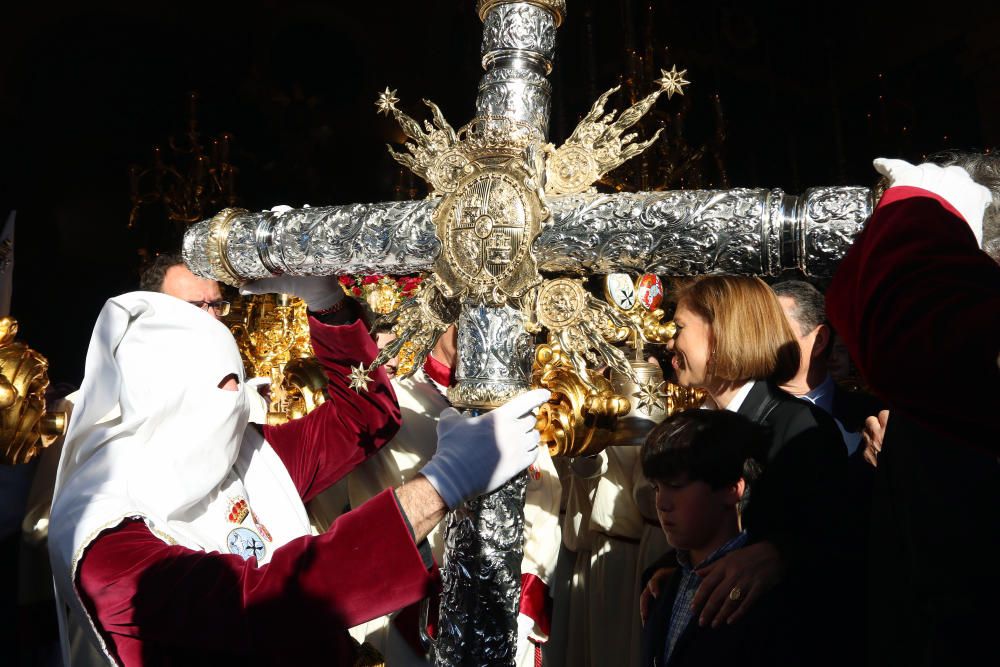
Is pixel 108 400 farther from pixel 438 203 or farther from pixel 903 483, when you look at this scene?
pixel 903 483

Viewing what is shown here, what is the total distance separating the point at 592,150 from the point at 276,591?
1182 millimetres

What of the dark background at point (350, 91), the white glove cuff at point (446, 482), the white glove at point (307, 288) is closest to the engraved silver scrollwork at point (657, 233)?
the white glove cuff at point (446, 482)

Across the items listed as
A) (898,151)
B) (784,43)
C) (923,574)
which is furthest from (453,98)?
(923,574)

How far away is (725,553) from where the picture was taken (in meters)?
2.03

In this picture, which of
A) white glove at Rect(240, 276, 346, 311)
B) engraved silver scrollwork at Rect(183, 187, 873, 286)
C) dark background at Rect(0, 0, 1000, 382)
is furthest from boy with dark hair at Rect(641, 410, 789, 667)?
dark background at Rect(0, 0, 1000, 382)

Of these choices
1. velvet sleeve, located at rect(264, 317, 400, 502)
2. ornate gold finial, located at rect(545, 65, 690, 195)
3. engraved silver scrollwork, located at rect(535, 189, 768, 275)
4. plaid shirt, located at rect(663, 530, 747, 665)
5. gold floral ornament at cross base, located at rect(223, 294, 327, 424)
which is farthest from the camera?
gold floral ornament at cross base, located at rect(223, 294, 327, 424)

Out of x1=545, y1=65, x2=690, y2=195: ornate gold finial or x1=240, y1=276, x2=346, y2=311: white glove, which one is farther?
x1=240, y1=276, x2=346, y2=311: white glove

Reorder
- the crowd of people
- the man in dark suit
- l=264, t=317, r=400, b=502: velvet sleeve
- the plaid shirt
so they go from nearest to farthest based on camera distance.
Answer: the crowd of people → the plaid shirt → l=264, t=317, r=400, b=502: velvet sleeve → the man in dark suit

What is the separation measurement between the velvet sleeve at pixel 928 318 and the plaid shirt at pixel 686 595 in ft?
2.79

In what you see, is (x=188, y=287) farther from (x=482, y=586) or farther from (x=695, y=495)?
(x=695, y=495)

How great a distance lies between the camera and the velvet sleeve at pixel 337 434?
9.30 feet

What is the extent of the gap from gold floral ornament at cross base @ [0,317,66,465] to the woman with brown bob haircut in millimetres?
2000

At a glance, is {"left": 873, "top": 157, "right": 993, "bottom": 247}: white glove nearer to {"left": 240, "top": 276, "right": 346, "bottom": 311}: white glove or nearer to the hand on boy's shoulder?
the hand on boy's shoulder

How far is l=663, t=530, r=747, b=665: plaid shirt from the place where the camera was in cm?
203
